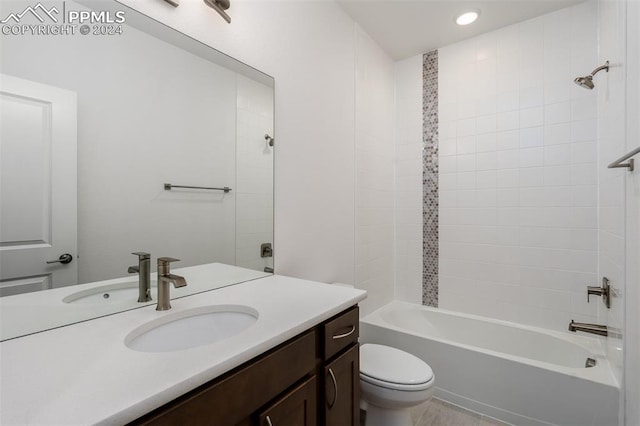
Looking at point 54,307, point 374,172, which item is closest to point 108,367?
point 54,307

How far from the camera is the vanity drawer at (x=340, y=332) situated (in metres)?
1.00

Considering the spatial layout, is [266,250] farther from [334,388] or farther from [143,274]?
[334,388]

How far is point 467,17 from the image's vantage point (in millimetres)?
2115

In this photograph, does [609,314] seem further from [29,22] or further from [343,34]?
[29,22]

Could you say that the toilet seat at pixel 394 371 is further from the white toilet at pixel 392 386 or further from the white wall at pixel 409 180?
the white wall at pixel 409 180

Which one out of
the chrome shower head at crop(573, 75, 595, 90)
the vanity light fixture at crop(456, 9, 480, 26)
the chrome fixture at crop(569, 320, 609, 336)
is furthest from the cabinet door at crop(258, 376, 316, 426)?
the vanity light fixture at crop(456, 9, 480, 26)

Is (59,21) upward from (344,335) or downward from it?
upward

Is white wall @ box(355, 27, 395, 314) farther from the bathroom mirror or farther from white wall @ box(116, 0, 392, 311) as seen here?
the bathroom mirror

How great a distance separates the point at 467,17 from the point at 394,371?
241 centimetres

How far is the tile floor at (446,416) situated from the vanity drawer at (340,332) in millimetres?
1061

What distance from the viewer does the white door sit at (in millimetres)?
752

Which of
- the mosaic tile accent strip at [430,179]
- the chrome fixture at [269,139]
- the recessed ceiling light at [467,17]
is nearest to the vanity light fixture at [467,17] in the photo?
the recessed ceiling light at [467,17]

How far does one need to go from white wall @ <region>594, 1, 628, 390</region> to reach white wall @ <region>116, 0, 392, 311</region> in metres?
1.40

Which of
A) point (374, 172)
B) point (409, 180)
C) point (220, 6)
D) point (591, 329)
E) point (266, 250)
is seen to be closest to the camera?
point (220, 6)
